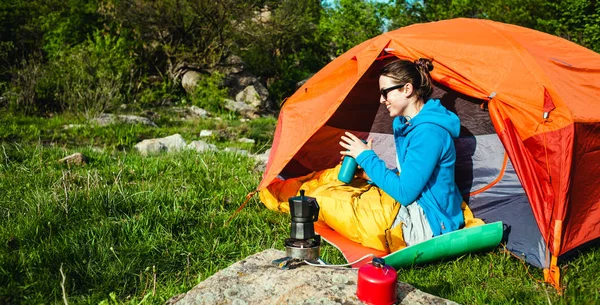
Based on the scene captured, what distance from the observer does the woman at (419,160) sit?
8.41 feet

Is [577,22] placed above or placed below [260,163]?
above

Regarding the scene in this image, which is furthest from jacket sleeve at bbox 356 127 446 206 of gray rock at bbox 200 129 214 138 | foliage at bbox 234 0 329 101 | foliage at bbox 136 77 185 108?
foliage at bbox 234 0 329 101

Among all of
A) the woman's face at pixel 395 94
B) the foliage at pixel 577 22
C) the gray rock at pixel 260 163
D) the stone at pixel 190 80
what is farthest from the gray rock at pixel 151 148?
the foliage at pixel 577 22

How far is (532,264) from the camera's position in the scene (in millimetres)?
2668

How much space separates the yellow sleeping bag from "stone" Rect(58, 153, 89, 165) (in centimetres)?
240

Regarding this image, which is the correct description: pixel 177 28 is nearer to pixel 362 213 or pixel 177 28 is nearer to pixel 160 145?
pixel 160 145

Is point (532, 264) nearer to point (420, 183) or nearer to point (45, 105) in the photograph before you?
point (420, 183)

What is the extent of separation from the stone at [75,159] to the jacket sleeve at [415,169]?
3.04m

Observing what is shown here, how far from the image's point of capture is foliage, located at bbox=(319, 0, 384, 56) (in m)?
17.8

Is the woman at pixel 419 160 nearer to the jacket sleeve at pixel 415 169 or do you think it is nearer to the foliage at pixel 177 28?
the jacket sleeve at pixel 415 169

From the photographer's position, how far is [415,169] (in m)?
2.54

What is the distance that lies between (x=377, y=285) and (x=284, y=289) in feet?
1.24

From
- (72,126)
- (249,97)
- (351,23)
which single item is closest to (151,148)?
(72,126)

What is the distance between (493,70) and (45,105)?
7.09 m
